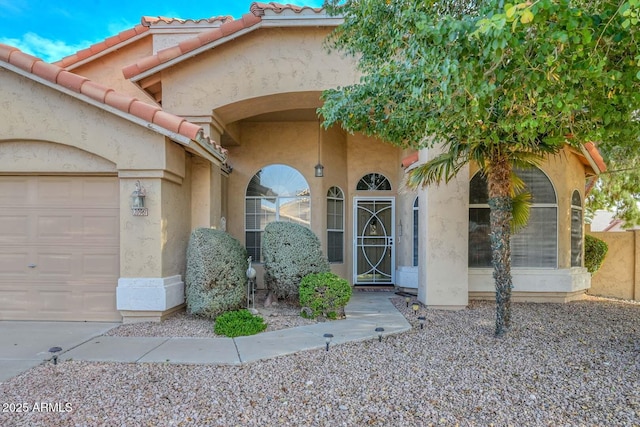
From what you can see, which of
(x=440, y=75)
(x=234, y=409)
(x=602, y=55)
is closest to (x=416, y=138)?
(x=440, y=75)

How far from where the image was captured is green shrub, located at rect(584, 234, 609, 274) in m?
10.8

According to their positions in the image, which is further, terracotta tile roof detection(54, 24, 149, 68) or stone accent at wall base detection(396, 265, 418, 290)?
terracotta tile roof detection(54, 24, 149, 68)

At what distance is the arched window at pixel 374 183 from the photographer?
40.2ft

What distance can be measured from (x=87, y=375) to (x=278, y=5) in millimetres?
8139

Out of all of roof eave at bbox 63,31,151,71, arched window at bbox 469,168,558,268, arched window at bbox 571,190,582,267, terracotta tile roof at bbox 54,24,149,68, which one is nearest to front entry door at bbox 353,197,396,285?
arched window at bbox 469,168,558,268

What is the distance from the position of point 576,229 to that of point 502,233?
17.2 feet

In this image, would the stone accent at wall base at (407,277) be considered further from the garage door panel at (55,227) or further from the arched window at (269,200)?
the garage door panel at (55,227)

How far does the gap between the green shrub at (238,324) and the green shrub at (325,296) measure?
1009 mm

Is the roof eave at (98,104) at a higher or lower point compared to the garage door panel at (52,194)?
higher

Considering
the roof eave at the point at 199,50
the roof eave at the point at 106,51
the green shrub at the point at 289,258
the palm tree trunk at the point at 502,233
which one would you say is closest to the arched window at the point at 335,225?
the green shrub at the point at 289,258

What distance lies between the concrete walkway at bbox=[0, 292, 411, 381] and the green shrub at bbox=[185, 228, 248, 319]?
980 millimetres

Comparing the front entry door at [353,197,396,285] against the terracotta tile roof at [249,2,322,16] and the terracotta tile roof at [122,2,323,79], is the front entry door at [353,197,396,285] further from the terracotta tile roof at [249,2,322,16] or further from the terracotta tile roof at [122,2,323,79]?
the terracotta tile roof at [122,2,323,79]

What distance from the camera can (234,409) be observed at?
13.2 ft

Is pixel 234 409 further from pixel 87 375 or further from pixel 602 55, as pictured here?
pixel 602 55
